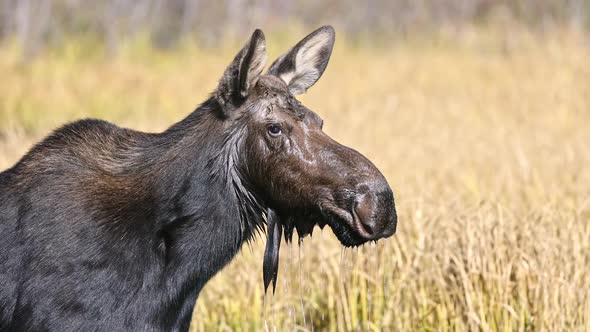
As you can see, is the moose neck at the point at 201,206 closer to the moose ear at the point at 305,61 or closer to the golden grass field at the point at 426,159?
the golden grass field at the point at 426,159

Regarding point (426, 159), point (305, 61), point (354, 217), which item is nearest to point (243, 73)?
point (305, 61)

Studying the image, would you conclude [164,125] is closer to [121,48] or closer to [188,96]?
[188,96]

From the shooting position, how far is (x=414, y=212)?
601 centimetres

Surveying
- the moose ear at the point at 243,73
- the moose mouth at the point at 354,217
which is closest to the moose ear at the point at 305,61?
the moose ear at the point at 243,73

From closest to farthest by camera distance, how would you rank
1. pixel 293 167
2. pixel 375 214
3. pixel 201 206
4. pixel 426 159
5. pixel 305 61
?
pixel 375 214, pixel 293 167, pixel 201 206, pixel 305 61, pixel 426 159

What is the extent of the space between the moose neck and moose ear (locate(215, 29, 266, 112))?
0.36 feet

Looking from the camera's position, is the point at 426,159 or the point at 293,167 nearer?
the point at 293,167

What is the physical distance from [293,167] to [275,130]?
0.56 feet

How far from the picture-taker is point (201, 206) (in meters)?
4.07

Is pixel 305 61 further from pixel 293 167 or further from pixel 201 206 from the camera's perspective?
pixel 201 206

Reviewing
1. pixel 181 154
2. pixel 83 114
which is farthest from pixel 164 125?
pixel 181 154

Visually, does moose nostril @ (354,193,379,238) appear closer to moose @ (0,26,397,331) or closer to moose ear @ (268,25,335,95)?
moose @ (0,26,397,331)

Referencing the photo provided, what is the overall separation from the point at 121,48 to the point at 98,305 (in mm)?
12882

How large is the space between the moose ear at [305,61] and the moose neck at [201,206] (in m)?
0.43
